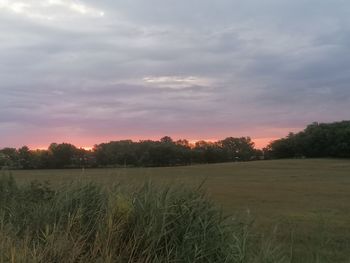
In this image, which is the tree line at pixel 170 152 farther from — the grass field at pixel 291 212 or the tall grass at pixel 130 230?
the tall grass at pixel 130 230

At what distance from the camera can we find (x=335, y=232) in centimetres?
1722

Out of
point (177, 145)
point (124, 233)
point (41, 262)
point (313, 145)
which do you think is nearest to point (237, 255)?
Answer: point (124, 233)

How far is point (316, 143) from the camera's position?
12850cm

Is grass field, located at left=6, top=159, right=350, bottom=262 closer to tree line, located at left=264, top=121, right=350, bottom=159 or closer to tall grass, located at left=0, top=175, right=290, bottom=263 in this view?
tall grass, located at left=0, top=175, right=290, bottom=263

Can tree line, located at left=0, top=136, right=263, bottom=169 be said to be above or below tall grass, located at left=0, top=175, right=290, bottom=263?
above

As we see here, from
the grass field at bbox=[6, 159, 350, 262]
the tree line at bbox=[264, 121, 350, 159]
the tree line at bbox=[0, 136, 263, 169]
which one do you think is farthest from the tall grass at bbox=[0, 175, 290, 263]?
the tree line at bbox=[264, 121, 350, 159]

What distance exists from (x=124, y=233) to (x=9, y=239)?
164 centimetres

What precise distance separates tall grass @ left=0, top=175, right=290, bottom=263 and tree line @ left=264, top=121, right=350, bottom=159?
378 ft

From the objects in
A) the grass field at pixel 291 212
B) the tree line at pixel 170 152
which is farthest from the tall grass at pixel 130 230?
the tree line at pixel 170 152

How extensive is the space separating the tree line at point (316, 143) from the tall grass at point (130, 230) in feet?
378

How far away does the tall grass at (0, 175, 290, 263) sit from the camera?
731 cm

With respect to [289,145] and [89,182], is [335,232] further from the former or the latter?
[289,145]

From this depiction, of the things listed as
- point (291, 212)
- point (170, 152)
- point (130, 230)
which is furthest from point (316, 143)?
point (130, 230)

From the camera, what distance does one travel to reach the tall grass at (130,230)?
731 centimetres
